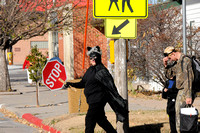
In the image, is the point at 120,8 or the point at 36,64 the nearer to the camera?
the point at 120,8

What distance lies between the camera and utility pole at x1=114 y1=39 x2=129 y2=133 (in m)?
6.95

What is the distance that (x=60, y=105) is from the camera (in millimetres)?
13945

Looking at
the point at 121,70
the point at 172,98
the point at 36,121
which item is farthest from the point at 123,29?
the point at 36,121

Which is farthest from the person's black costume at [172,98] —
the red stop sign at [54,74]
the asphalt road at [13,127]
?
the red stop sign at [54,74]

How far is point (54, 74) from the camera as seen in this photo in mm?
10906

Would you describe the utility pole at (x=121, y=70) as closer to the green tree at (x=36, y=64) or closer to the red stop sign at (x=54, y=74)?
the red stop sign at (x=54, y=74)

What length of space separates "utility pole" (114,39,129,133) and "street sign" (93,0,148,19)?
49 centimetres

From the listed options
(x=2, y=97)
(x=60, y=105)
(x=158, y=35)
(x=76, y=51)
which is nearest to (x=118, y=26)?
(x=60, y=105)

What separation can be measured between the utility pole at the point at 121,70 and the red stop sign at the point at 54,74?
372 centimetres

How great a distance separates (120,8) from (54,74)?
4.63 m

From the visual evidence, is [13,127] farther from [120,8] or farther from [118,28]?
[120,8]

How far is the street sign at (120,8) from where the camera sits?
6.73 m

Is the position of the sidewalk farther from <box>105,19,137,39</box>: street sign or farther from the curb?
<box>105,19,137,39</box>: street sign

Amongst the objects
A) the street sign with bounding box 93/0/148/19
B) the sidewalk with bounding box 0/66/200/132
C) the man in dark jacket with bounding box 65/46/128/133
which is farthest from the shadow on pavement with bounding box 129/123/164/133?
the sidewalk with bounding box 0/66/200/132
